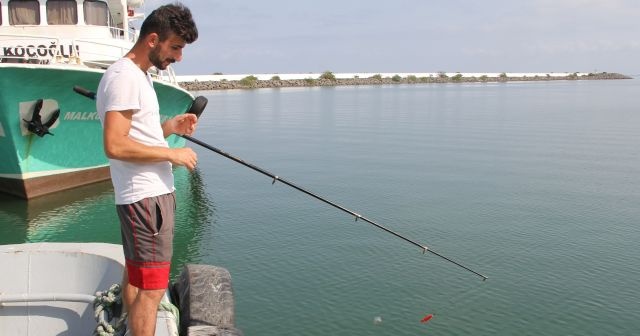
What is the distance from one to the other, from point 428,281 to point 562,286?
149 centimetres

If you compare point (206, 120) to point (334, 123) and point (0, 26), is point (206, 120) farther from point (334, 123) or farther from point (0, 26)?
point (0, 26)

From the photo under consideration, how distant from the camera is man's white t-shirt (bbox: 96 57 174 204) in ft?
8.59

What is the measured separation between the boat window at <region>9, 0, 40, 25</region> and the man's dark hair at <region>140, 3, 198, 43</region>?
12.1 meters

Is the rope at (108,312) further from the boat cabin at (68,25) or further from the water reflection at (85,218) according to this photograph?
the boat cabin at (68,25)

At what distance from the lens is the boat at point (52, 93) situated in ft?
33.3

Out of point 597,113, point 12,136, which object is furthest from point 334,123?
point 12,136

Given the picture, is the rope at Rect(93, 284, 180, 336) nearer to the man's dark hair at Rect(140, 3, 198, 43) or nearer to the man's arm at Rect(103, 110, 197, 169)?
the man's arm at Rect(103, 110, 197, 169)

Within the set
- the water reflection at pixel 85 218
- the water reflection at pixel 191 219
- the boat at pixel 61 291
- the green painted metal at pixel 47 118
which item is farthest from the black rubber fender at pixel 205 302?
the green painted metal at pixel 47 118

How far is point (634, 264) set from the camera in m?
6.98

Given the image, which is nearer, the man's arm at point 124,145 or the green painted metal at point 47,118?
the man's arm at point 124,145

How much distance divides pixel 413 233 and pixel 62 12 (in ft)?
32.9

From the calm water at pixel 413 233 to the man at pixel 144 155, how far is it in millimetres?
2610

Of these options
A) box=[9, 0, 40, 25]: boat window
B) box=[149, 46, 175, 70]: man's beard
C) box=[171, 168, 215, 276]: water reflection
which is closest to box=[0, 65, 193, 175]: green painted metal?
box=[171, 168, 215, 276]: water reflection

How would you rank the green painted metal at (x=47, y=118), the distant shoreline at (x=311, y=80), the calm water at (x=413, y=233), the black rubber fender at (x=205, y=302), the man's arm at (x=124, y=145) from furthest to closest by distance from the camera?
1. the distant shoreline at (x=311, y=80)
2. the green painted metal at (x=47, y=118)
3. the calm water at (x=413, y=233)
4. the black rubber fender at (x=205, y=302)
5. the man's arm at (x=124, y=145)
